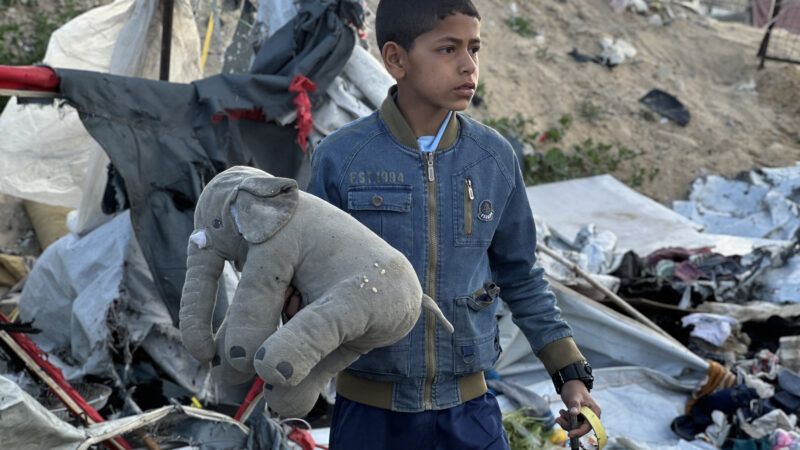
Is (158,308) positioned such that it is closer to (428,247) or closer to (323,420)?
(323,420)

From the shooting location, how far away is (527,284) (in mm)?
2326

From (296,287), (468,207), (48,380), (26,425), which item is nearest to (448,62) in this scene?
(468,207)

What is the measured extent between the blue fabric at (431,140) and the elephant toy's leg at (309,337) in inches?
22.2

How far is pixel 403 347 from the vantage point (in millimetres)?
2111

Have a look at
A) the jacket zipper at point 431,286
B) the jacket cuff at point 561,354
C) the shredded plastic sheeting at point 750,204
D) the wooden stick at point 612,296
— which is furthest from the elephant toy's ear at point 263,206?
the shredded plastic sheeting at point 750,204

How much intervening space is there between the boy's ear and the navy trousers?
779mm

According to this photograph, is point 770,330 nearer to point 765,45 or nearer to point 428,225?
point 428,225

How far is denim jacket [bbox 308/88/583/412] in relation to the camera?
2.12 meters

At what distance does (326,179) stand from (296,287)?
17.0 inches

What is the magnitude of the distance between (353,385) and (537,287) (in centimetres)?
52

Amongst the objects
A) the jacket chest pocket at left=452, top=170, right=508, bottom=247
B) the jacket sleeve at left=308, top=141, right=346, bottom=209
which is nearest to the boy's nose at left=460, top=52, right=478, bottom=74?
the jacket chest pocket at left=452, top=170, right=508, bottom=247

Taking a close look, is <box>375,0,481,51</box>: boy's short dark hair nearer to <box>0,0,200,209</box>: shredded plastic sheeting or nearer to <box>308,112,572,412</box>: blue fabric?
<box>308,112,572,412</box>: blue fabric

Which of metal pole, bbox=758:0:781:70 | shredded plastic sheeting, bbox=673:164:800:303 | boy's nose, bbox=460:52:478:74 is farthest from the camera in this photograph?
metal pole, bbox=758:0:781:70

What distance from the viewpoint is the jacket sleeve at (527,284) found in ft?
7.45
